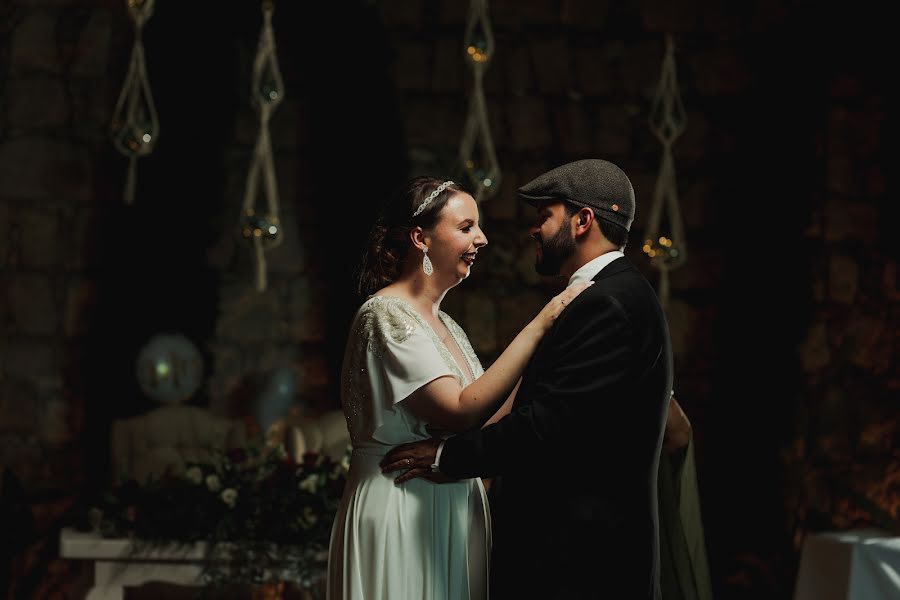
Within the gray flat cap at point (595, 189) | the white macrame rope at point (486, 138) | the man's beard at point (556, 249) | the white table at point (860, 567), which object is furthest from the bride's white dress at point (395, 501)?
the white macrame rope at point (486, 138)

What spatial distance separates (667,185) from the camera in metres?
4.89

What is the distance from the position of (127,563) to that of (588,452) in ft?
6.87

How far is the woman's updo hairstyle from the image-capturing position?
95.0 inches

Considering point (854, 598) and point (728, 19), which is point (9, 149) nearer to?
point (728, 19)

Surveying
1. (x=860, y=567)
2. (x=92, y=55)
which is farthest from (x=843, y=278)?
(x=92, y=55)

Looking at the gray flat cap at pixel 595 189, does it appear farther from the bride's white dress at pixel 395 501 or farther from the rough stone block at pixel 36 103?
the rough stone block at pixel 36 103

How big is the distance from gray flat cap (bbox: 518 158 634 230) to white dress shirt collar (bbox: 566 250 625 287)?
7 cm

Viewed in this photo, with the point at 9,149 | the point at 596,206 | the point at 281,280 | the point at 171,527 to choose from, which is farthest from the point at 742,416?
the point at 9,149

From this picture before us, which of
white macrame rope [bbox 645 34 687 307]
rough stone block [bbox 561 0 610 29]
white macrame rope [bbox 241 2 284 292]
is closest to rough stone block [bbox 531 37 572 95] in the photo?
rough stone block [bbox 561 0 610 29]

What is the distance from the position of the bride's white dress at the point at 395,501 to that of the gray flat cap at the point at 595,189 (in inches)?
16.0

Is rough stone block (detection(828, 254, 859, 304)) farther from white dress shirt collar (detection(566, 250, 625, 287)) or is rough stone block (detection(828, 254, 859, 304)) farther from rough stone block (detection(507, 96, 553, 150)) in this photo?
white dress shirt collar (detection(566, 250, 625, 287))

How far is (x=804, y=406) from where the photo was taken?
15.9 feet

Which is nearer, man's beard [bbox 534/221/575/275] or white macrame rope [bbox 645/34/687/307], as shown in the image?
man's beard [bbox 534/221/575/275]

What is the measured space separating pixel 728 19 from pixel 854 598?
3235 millimetres
